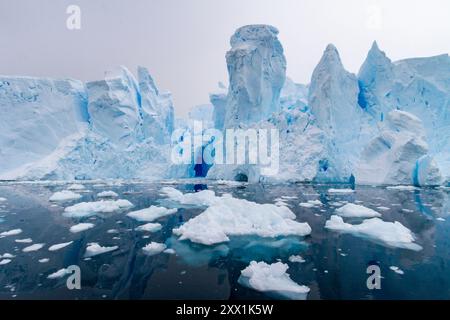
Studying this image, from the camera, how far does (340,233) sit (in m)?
6.95

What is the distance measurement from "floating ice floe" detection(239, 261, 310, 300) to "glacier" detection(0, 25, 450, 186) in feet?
47.2

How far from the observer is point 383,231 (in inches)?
262

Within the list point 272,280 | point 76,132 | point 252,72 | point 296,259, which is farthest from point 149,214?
point 252,72

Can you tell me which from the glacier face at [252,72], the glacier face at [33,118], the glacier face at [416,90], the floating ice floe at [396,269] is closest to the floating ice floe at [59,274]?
the floating ice floe at [396,269]

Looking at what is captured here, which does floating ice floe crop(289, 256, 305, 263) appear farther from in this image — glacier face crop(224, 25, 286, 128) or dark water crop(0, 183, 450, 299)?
glacier face crop(224, 25, 286, 128)

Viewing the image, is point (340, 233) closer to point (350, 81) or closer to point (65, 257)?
point (65, 257)

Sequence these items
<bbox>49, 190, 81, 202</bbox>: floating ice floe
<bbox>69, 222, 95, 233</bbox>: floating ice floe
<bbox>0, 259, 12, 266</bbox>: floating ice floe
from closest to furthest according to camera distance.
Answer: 1. <bbox>0, 259, 12, 266</bbox>: floating ice floe
2. <bbox>69, 222, 95, 233</bbox>: floating ice floe
3. <bbox>49, 190, 81, 202</bbox>: floating ice floe

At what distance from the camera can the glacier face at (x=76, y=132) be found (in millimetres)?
21516

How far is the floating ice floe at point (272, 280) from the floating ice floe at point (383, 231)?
10.2ft

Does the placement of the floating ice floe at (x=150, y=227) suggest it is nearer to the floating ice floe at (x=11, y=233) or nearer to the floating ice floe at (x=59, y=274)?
the floating ice floe at (x=59, y=274)

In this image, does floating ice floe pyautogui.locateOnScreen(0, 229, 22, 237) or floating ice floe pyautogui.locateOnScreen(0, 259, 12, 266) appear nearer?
floating ice floe pyautogui.locateOnScreen(0, 259, 12, 266)

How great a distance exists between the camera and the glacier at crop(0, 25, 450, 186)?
18062 millimetres

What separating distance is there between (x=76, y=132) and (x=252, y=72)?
15.7 metres

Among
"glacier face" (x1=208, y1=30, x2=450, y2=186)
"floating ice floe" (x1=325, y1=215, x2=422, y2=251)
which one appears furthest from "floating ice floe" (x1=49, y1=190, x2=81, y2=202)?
"glacier face" (x1=208, y1=30, x2=450, y2=186)
